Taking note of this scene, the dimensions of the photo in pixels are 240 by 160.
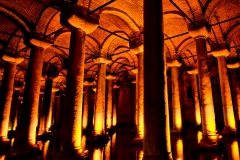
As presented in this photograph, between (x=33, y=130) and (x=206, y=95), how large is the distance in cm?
727

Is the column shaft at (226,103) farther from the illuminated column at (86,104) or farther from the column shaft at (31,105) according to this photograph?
the illuminated column at (86,104)

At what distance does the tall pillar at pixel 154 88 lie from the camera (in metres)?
3.68

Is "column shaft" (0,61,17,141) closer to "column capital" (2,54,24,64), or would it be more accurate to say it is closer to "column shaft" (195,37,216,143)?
"column capital" (2,54,24,64)

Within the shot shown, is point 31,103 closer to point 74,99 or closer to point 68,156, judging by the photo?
point 74,99

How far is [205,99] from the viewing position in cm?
731

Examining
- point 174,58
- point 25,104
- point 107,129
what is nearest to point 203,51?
point 174,58

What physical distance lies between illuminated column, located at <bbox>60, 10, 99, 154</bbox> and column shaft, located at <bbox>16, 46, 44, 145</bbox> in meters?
2.70

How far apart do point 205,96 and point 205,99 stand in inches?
4.9

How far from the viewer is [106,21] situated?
10.6 m

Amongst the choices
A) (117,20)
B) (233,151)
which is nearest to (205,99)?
(233,151)

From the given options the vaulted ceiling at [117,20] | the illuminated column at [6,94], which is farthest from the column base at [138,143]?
the illuminated column at [6,94]

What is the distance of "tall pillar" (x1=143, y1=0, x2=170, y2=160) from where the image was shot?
3.68 metres

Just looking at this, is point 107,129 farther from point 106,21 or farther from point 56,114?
point 56,114

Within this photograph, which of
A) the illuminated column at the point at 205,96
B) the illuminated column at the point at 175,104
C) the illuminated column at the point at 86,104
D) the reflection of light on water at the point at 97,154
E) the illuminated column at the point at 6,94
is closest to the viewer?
the illuminated column at the point at 205,96
